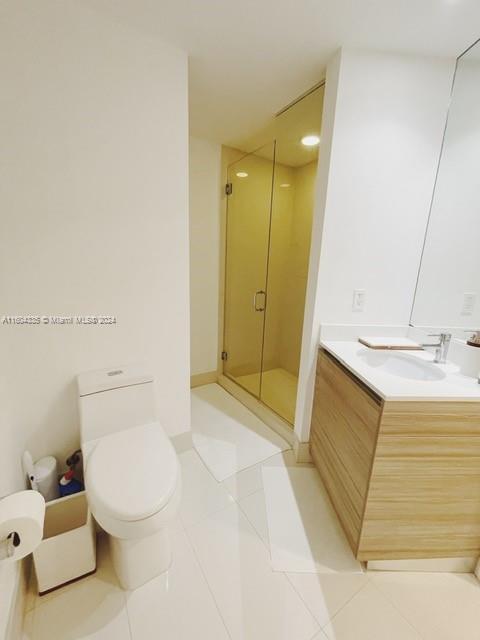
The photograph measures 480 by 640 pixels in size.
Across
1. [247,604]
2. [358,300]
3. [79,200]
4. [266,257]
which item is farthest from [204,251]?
[247,604]

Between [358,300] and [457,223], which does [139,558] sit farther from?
[457,223]

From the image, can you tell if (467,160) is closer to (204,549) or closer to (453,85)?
(453,85)

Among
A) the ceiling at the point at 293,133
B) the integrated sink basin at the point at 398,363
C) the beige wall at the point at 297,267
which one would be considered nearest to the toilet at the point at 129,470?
the integrated sink basin at the point at 398,363

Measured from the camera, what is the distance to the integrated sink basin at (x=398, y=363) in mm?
1409

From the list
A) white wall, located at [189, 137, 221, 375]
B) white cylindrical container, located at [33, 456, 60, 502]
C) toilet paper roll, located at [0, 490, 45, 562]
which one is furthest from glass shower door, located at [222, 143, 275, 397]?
toilet paper roll, located at [0, 490, 45, 562]

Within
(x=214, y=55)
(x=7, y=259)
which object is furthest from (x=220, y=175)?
(x=7, y=259)

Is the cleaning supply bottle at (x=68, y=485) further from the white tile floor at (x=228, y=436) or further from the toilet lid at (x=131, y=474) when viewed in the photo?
the white tile floor at (x=228, y=436)

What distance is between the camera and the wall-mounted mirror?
138 cm

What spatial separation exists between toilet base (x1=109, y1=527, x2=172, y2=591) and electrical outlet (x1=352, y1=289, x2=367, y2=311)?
1.47 meters

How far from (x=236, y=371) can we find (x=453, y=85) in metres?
2.55

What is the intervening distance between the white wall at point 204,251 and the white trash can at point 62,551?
1585mm

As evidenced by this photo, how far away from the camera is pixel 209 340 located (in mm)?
2709

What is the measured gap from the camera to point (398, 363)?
1.51 m

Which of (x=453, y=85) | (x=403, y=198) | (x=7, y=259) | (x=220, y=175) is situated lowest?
(x=7, y=259)
